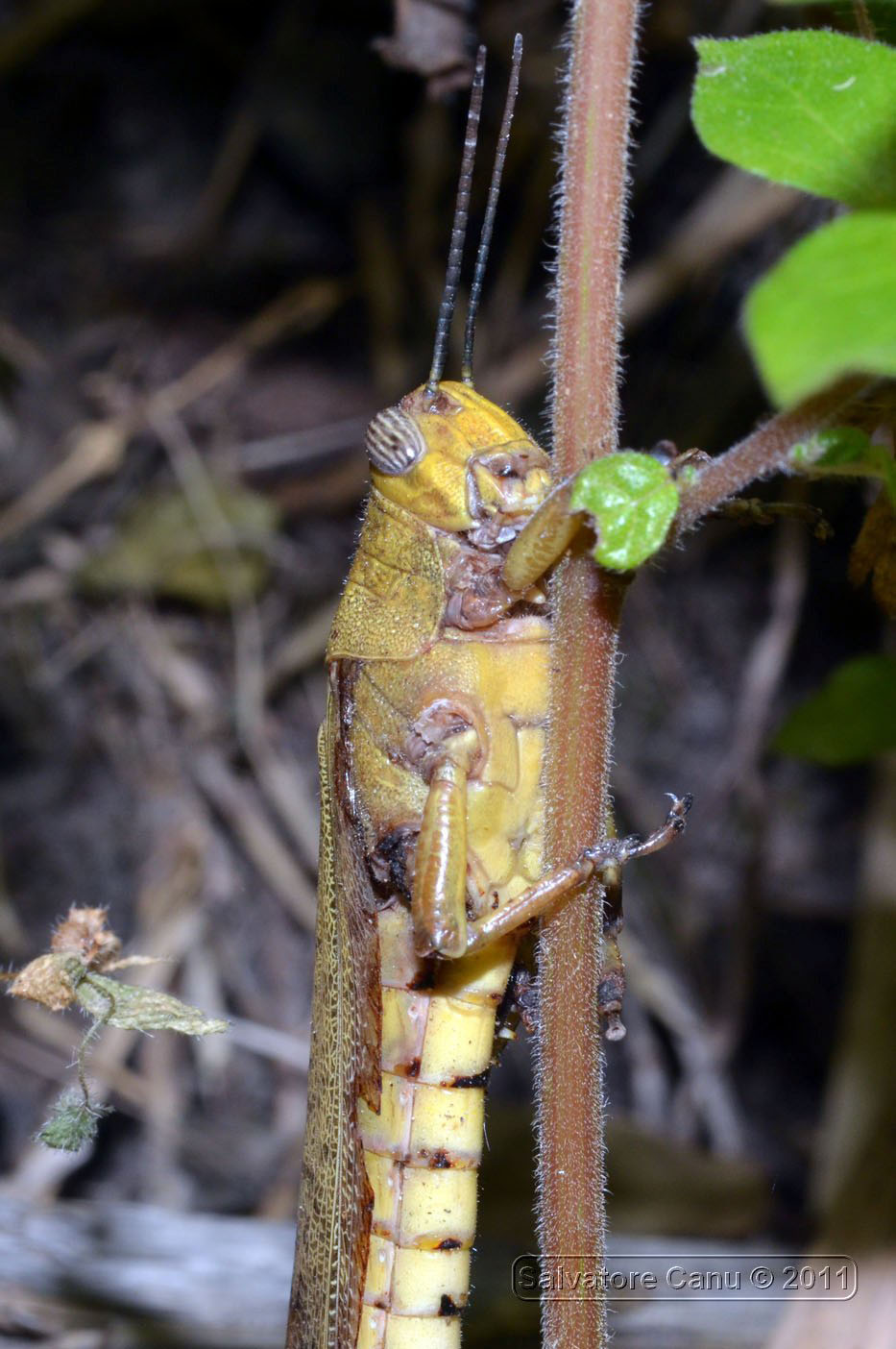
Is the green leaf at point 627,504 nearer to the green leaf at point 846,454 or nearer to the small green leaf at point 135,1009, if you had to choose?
the green leaf at point 846,454

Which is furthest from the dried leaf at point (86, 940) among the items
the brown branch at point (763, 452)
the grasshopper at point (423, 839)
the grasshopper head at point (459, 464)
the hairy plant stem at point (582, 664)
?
the brown branch at point (763, 452)

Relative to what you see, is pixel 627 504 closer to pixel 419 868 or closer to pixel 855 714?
pixel 419 868

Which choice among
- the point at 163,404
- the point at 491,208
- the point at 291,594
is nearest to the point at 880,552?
the point at 491,208

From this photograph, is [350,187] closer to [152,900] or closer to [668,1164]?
[152,900]

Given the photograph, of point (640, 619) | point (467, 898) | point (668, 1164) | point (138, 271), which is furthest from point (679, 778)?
point (138, 271)

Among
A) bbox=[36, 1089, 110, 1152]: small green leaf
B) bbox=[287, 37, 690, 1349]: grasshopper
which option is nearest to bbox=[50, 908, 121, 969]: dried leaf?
bbox=[36, 1089, 110, 1152]: small green leaf
